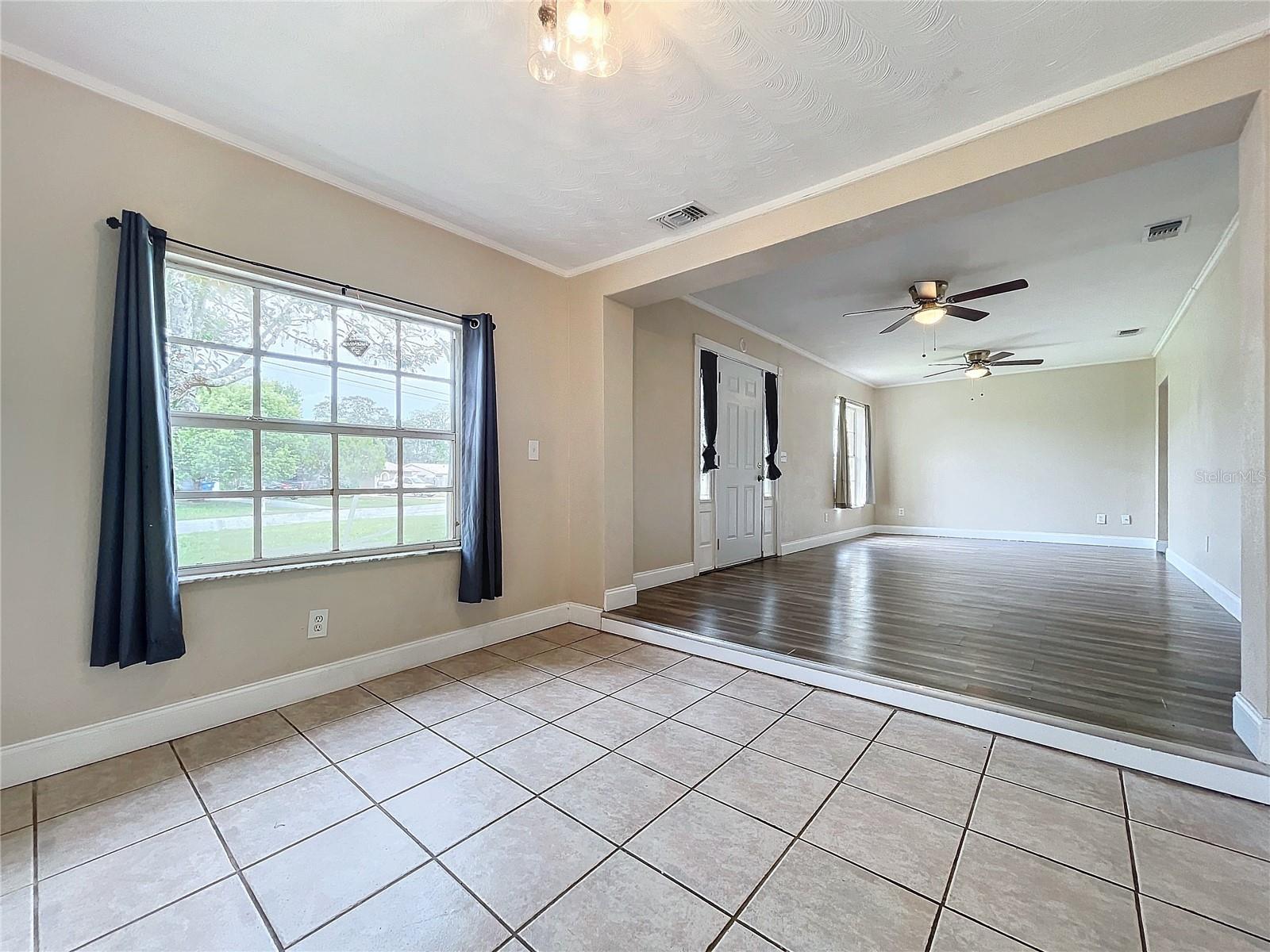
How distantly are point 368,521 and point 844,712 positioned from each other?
101 inches

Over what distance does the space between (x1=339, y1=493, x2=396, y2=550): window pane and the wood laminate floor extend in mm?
1620

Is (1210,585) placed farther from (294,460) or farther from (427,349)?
(294,460)

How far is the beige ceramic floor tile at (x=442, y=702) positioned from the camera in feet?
7.81

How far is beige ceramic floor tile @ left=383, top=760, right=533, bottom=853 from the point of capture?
1.59 m

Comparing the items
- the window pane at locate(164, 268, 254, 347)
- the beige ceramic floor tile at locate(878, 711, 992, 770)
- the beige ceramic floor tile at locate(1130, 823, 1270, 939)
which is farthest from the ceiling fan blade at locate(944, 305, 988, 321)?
the window pane at locate(164, 268, 254, 347)

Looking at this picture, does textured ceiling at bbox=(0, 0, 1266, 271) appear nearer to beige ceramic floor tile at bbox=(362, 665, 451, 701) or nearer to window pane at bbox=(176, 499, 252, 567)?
window pane at bbox=(176, 499, 252, 567)

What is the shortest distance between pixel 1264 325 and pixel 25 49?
14.5 ft

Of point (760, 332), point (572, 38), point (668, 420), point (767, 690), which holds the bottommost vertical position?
point (767, 690)

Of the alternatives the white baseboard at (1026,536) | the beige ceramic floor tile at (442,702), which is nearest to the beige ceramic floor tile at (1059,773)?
the beige ceramic floor tile at (442,702)

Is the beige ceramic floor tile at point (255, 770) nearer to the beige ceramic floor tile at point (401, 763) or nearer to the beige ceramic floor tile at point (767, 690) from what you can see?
the beige ceramic floor tile at point (401, 763)

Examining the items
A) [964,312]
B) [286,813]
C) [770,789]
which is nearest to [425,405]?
[286,813]

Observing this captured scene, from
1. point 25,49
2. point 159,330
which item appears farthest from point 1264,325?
Answer: point 25,49

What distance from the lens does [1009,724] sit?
2.19m

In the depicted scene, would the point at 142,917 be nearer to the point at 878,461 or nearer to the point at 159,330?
the point at 159,330
